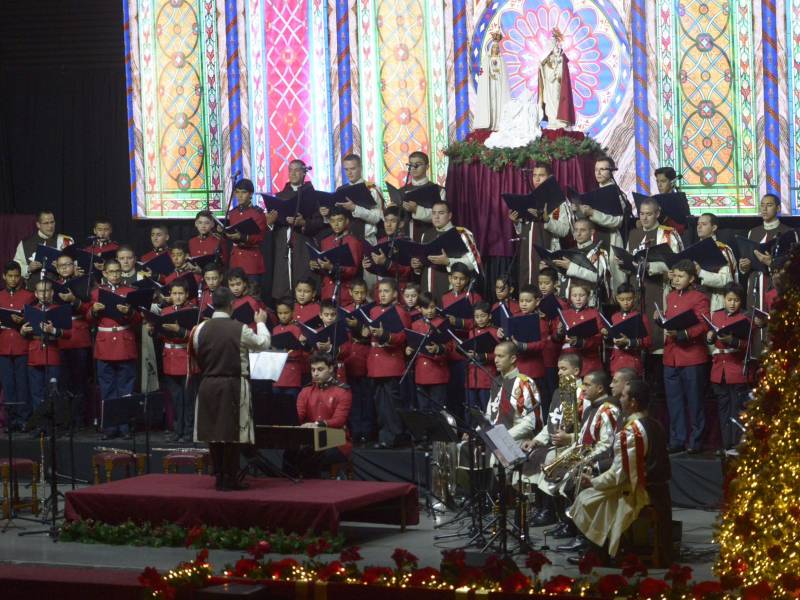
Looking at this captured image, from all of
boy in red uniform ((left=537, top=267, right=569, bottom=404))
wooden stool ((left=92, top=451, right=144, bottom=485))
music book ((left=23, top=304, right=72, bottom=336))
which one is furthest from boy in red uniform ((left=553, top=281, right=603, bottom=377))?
music book ((left=23, top=304, right=72, bottom=336))

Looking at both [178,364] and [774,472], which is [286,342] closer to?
[178,364]

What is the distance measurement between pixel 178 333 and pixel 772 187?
20.9 ft

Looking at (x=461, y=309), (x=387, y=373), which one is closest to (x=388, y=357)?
(x=387, y=373)

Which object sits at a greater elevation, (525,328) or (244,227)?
(244,227)

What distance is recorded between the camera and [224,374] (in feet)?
32.6

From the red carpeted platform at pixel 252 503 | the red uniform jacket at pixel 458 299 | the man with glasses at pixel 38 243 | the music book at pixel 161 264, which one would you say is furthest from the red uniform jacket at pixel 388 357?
the man with glasses at pixel 38 243

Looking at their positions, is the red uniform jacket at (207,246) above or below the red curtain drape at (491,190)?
below

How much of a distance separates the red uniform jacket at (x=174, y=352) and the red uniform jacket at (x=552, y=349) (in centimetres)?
356

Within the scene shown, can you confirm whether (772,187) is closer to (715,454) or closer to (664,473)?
(715,454)

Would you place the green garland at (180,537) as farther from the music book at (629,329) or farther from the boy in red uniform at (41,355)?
the boy in red uniform at (41,355)

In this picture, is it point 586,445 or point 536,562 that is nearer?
point 536,562

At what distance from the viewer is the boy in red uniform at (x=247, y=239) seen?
1429 centimetres

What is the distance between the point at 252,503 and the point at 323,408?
5.54 ft

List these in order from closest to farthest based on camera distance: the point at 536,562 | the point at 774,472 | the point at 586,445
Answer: the point at 774,472
the point at 536,562
the point at 586,445
